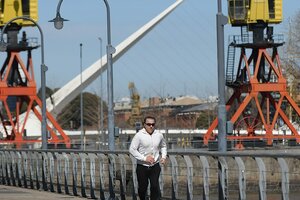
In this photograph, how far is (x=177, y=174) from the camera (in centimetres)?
2005

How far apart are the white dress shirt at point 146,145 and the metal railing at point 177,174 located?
42.3 inches

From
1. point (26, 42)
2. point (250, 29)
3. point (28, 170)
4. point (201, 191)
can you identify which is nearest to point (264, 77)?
point (250, 29)

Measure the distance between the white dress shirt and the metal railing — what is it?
108cm

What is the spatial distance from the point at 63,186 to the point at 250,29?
48206 mm

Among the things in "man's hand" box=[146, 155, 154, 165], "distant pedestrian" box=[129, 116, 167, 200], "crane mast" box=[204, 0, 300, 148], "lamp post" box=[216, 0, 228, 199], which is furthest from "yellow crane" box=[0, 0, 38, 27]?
"man's hand" box=[146, 155, 154, 165]

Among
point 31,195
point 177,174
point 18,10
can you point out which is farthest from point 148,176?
point 18,10

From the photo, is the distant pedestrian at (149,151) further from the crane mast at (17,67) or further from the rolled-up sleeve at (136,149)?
the crane mast at (17,67)

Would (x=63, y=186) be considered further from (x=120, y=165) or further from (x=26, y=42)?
(x=26, y=42)

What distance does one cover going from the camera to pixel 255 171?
1659cm

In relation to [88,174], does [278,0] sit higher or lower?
higher

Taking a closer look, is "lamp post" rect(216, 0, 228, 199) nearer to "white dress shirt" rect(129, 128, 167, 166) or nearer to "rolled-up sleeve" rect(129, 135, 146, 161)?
"white dress shirt" rect(129, 128, 167, 166)

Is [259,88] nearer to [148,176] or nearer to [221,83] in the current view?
[221,83]

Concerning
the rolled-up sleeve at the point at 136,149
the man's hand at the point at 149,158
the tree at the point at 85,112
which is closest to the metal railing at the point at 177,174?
the man's hand at the point at 149,158

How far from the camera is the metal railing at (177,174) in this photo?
15.9 metres
